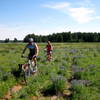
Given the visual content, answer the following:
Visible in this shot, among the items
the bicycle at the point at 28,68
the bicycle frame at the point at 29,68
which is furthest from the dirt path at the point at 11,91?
the bicycle frame at the point at 29,68

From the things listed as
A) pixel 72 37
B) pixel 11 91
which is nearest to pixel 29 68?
pixel 11 91

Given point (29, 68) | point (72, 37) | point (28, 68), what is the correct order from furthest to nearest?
point (72, 37)
point (29, 68)
point (28, 68)

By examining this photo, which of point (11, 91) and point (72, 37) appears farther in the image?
point (72, 37)

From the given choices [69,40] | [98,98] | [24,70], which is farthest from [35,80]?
[69,40]

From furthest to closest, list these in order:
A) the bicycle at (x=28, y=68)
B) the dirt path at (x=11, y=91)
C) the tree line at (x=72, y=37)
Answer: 1. the tree line at (x=72, y=37)
2. the bicycle at (x=28, y=68)
3. the dirt path at (x=11, y=91)

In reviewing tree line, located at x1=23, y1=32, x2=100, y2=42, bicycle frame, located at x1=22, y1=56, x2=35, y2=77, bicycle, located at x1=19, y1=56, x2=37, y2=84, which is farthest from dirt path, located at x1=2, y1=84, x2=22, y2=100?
tree line, located at x1=23, y1=32, x2=100, y2=42

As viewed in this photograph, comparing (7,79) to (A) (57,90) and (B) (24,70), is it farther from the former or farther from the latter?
(A) (57,90)

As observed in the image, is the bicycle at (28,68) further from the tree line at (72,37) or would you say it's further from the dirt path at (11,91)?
the tree line at (72,37)

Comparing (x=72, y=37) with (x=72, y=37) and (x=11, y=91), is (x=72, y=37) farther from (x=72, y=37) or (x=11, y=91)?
(x=11, y=91)

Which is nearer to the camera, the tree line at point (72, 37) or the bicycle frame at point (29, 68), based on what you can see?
the bicycle frame at point (29, 68)

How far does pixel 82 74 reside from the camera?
12633 mm

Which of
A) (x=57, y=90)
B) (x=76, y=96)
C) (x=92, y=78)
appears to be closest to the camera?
(x=76, y=96)

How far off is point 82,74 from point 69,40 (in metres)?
120

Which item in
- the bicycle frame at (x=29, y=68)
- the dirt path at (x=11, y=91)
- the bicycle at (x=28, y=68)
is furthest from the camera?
the bicycle frame at (x=29, y=68)
